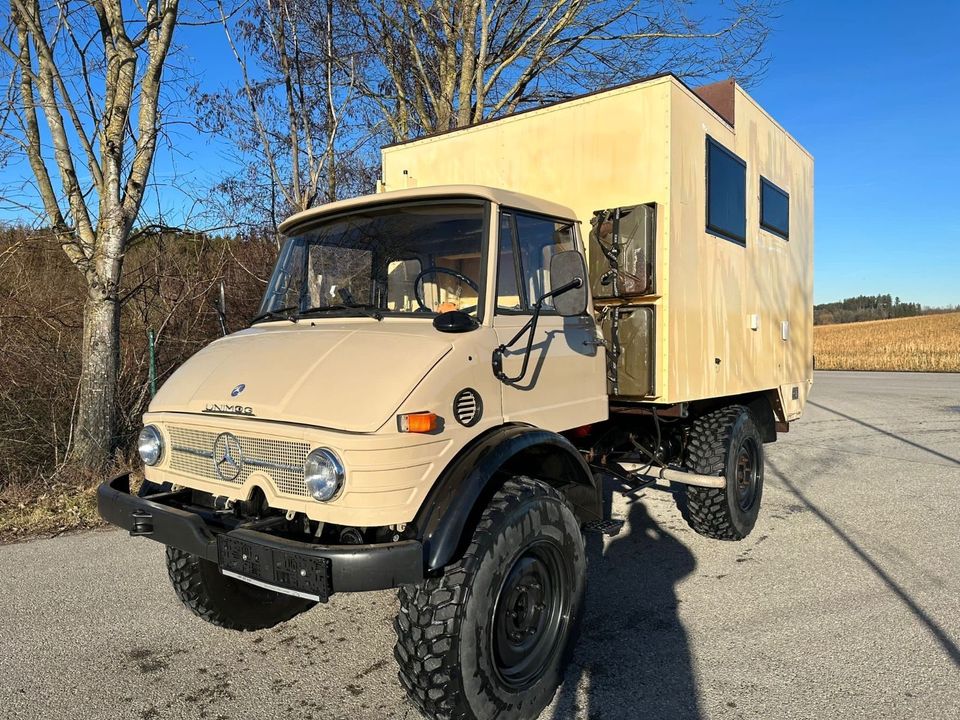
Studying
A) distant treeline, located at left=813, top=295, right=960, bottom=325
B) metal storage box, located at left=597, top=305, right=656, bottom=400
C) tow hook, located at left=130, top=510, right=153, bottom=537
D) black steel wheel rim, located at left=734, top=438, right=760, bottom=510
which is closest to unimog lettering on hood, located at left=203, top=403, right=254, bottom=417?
tow hook, located at left=130, top=510, right=153, bottom=537

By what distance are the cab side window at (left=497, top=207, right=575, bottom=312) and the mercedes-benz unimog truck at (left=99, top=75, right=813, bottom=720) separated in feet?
0.05

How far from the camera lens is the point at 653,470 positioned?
5297 millimetres

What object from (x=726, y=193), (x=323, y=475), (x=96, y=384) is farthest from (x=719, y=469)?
(x=96, y=384)

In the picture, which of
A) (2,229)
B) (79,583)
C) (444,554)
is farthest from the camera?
(2,229)

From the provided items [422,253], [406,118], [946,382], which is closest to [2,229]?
[422,253]

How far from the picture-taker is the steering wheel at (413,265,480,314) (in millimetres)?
3253

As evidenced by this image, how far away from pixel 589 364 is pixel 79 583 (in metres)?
3.71

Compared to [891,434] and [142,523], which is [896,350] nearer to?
[891,434]

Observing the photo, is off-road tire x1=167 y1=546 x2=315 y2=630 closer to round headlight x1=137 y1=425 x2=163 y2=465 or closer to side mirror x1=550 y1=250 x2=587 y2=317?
round headlight x1=137 y1=425 x2=163 y2=465

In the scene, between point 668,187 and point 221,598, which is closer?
point 221,598

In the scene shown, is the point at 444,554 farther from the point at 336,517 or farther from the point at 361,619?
the point at 361,619

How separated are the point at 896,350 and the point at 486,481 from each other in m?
36.3

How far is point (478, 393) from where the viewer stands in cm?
300

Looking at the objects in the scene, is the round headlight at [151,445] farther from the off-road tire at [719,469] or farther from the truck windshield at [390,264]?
the off-road tire at [719,469]
